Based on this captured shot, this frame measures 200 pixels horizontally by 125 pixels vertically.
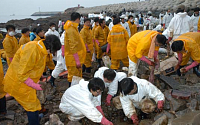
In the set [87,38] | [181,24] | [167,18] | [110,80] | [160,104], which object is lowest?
[160,104]

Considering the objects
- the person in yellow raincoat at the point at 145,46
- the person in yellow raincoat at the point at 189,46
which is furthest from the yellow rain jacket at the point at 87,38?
the person in yellow raincoat at the point at 189,46

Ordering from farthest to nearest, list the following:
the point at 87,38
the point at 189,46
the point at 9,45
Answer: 1. the point at 87,38
2. the point at 9,45
3. the point at 189,46

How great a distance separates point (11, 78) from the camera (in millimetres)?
2529

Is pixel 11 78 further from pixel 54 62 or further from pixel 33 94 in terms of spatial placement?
pixel 54 62

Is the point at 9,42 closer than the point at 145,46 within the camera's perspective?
No

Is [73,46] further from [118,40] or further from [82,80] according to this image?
[118,40]

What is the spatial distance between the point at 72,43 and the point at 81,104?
1249mm

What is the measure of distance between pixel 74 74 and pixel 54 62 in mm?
1909

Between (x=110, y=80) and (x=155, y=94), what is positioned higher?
(x=110, y=80)

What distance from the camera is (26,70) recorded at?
2314 mm

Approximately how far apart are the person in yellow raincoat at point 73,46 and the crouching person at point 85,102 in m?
0.78

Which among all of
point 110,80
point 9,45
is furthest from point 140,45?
point 9,45

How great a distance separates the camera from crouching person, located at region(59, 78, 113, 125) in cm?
250

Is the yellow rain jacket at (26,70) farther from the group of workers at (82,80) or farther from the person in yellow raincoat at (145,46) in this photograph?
the person in yellow raincoat at (145,46)
